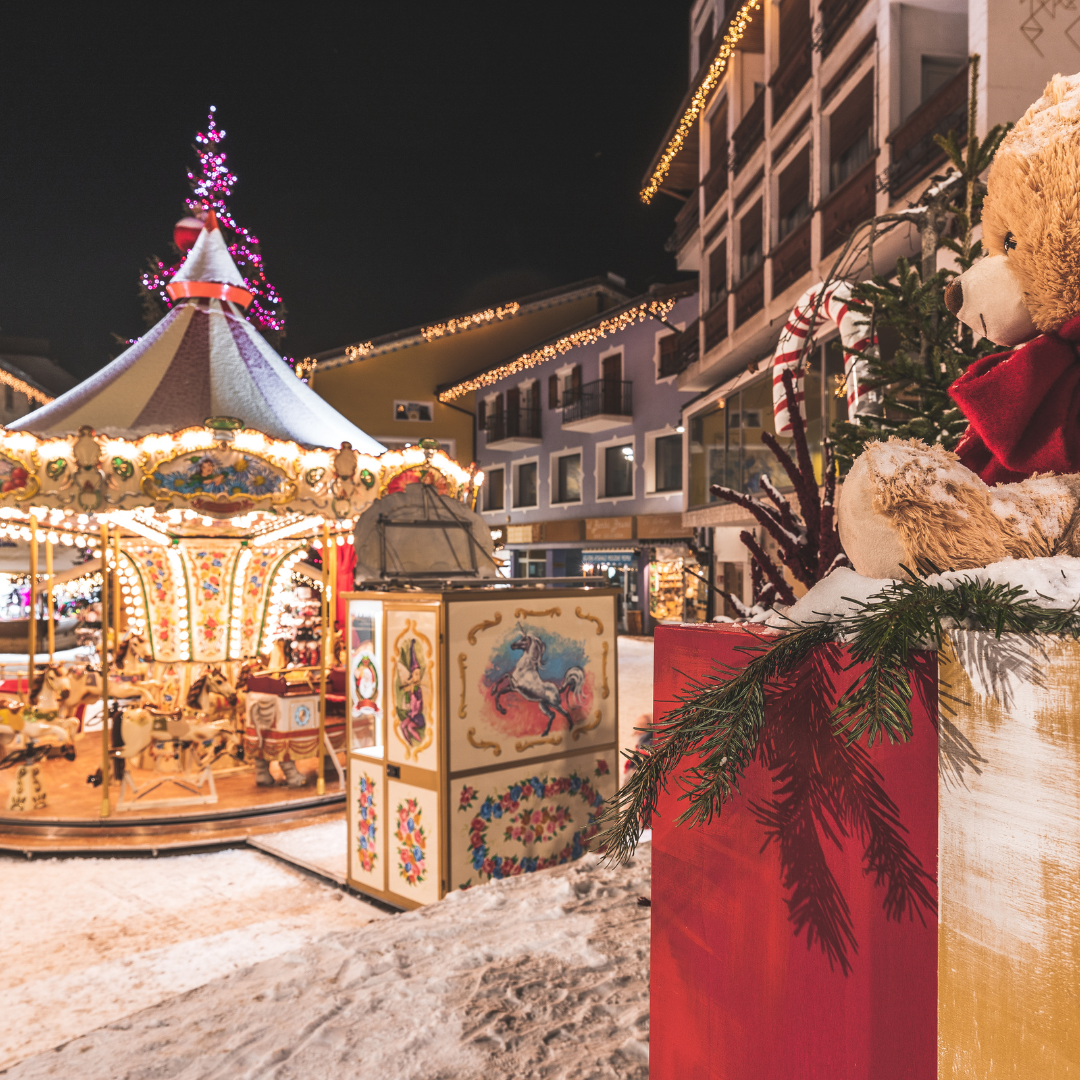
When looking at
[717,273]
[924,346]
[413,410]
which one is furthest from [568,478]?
[924,346]

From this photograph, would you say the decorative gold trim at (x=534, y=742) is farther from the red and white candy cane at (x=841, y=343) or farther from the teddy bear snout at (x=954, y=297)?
the teddy bear snout at (x=954, y=297)

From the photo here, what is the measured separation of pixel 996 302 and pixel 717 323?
13352 millimetres

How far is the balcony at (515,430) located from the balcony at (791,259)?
1120cm

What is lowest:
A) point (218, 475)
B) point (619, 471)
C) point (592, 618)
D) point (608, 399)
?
point (592, 618)

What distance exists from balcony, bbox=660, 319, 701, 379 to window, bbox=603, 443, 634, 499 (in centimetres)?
235

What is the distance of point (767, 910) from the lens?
3.61ft

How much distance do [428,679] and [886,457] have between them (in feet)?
11.6

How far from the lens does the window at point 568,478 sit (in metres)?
20.8

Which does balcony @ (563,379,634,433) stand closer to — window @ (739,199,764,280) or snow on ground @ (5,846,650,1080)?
window @ (739,199,764,280)

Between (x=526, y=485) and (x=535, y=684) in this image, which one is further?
(x=526, y=485)

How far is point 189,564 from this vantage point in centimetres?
802

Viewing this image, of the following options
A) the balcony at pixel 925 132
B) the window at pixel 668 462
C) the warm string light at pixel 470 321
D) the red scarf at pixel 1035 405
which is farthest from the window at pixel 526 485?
the red scarf at pixel 1035 405

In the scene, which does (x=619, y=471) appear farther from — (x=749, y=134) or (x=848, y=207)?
(x=848, y=207)

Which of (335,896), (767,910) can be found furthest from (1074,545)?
(335,896)
